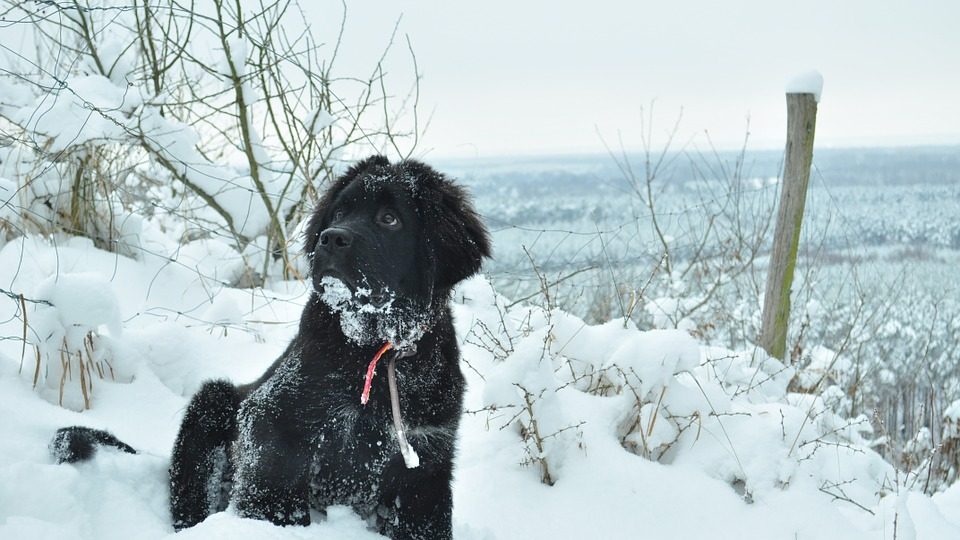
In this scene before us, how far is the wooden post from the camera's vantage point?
20.5 feet

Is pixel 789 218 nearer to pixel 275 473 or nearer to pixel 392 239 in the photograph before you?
pixel 392 239

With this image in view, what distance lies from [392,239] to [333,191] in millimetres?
497

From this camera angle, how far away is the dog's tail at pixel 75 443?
114 inches

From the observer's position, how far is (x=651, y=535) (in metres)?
3.60

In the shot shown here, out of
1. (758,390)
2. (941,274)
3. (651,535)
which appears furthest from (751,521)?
(941,274)

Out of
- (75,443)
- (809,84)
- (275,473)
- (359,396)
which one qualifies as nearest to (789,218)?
(809,84)

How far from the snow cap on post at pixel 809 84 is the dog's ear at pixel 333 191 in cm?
431

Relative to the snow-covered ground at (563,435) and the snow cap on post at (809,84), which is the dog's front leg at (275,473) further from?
the snow cap on post at (809,84)

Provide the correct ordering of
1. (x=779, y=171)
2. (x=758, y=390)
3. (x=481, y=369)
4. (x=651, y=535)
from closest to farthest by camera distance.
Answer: (x=651, y=535), (x=481, y=369), (x=758, y=390), (x=779, y=171)

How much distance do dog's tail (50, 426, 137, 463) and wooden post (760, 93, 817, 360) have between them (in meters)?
5.44

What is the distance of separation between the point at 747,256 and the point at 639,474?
4726mm

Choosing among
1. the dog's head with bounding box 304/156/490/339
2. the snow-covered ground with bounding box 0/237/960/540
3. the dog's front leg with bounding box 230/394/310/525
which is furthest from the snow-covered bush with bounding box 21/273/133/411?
the dog's front leg with bounding box 230/394/310/525

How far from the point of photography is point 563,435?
3.99 m

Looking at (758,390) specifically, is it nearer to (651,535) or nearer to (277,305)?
(651,535)
